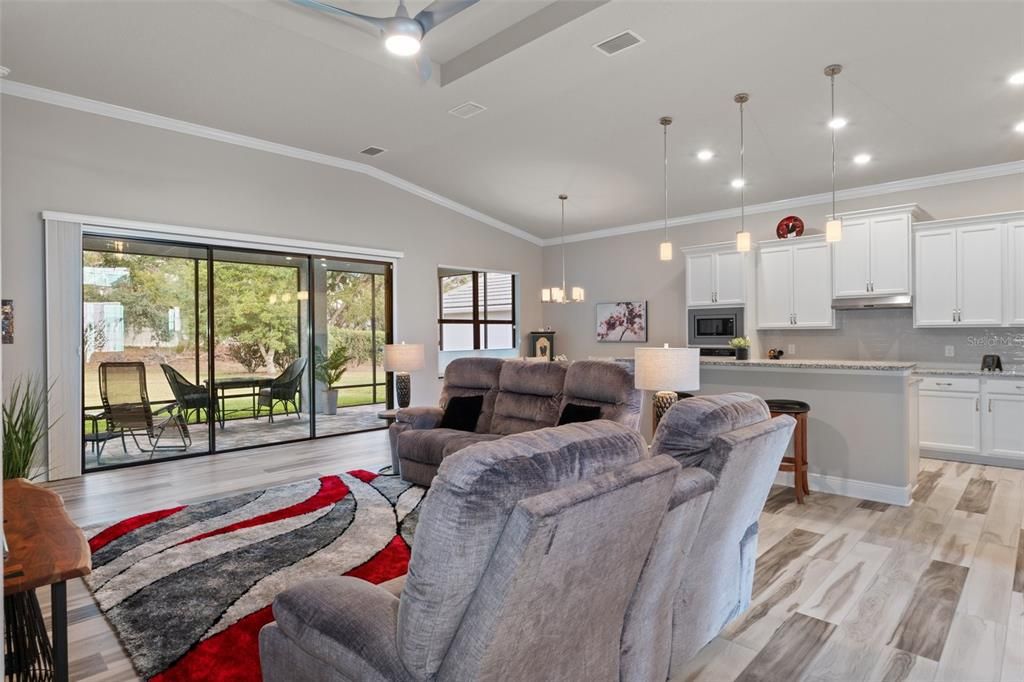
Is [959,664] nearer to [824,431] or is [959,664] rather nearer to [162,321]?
[824,431]

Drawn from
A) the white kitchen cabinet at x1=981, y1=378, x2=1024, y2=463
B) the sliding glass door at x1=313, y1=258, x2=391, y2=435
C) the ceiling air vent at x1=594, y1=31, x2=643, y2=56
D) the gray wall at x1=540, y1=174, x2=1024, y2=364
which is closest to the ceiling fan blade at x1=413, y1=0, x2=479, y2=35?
the ceiling air vent at x1=594, y1=31, x2=643, y2=56

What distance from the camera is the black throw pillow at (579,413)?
3984 millimetres

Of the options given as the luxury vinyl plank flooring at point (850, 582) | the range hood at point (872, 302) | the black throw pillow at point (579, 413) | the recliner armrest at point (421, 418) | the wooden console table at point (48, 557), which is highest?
the range hood at point (872, 302)

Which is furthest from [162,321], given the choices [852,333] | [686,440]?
[852,333]

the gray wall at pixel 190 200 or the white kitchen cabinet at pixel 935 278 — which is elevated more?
the gray wall at pixel 190 200

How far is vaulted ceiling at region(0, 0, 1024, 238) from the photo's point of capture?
3.74 metres

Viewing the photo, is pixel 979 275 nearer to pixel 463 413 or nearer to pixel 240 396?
pixel 463 413

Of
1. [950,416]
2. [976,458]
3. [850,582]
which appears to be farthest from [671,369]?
[976,458]

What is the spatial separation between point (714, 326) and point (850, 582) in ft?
14.7

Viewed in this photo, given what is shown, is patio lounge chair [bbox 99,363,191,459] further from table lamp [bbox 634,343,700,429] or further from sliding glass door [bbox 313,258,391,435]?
table lamp [bbox 634,343,700,429]

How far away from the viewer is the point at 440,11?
3.00 m

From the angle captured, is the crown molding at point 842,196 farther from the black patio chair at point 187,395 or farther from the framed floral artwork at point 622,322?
the black patio chair at point 187,395

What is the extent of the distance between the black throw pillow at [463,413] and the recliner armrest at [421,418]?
7 cm

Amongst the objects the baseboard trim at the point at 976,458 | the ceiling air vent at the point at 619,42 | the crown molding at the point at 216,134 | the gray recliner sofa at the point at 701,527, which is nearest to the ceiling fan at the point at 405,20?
the ceiling air vent at the point at 619,42
